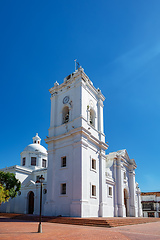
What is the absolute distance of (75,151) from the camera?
21.2 m

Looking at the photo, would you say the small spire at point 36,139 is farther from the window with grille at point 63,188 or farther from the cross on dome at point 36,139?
the window with grille at point 63,188

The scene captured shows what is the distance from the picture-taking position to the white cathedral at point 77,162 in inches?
807

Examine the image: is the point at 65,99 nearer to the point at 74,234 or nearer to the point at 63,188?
the point at 63,188

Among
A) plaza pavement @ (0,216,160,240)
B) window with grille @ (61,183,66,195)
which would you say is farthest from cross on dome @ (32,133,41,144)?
plaza pavement @ (0,216,160,240)

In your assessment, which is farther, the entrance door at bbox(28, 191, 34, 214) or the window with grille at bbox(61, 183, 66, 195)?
the entrance door at bbox(28, 191, 34, 214)

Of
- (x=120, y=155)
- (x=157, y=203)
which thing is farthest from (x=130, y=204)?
(x=157, y=203)

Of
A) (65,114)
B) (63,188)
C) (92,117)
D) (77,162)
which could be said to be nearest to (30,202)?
(63,188)

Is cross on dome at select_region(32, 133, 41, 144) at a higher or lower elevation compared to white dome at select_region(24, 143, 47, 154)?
higher

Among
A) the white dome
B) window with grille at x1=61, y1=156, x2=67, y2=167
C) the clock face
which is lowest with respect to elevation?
window with grille at x1=61, y1=156, x2=67, y2=167

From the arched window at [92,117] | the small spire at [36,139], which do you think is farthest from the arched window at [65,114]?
the small spire at [36,139]

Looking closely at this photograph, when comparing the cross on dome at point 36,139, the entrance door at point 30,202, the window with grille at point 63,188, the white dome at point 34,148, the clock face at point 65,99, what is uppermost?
the clock face at point 65,99

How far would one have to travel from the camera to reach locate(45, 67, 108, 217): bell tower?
2028 centimetres

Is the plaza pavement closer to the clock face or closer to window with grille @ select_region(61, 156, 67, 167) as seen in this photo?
window with grille @ select_region(61, 156, 67, 167)

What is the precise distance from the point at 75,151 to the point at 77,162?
1.13 metres
